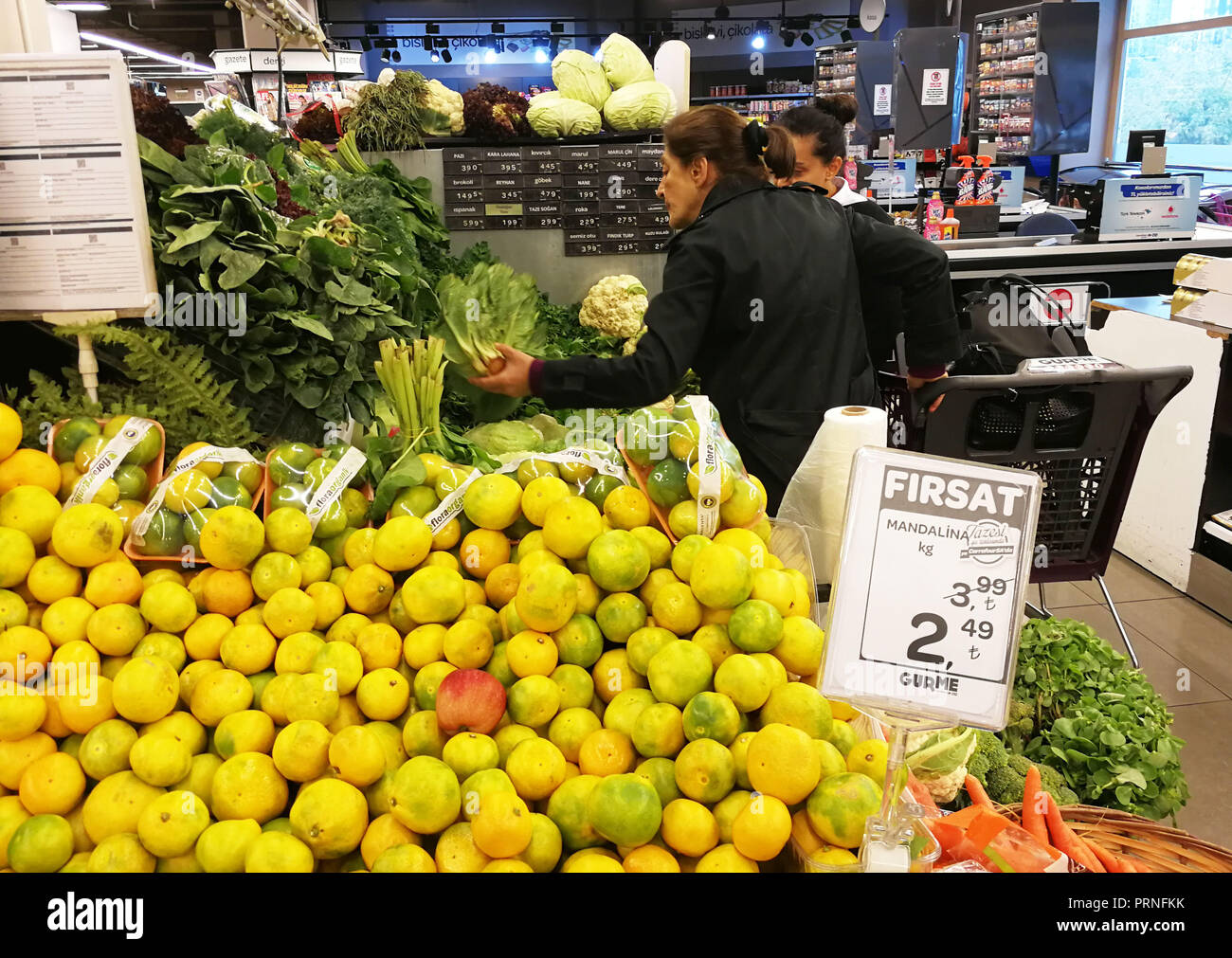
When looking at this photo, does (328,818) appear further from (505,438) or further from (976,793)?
(505,438)

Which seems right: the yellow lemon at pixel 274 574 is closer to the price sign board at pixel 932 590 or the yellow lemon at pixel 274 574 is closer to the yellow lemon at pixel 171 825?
the yellow lemon at pixel 171 825

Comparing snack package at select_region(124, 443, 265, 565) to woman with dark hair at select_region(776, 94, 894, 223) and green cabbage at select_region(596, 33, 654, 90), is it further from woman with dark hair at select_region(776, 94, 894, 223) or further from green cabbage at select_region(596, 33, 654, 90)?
green cabbage at select_region(596, 33, 654, 90)

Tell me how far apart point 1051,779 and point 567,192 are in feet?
11.1

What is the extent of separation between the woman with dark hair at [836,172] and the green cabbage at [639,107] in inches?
30.9

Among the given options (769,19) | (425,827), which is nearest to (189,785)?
(425,827)

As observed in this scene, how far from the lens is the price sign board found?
3.40ft

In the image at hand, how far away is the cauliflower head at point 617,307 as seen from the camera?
4.41 meters

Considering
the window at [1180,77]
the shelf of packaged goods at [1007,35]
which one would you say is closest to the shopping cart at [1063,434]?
the shelf of packaged goods at [1007,35]

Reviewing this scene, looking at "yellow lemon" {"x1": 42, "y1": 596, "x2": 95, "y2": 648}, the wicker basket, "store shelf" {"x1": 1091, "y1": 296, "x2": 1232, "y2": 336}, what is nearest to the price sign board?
the wicker basket

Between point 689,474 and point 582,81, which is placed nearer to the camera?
point 689,474

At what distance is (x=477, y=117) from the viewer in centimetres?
454

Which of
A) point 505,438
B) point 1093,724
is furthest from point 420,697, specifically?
point 505,438

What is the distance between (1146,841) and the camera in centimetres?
157

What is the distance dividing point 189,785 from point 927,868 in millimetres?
1035
